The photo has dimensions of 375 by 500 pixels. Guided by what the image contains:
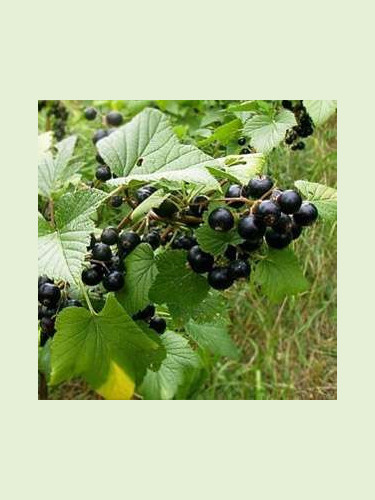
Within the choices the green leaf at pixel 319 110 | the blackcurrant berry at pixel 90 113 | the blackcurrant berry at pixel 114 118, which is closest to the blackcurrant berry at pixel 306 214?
the green leaf at pixel 319 110

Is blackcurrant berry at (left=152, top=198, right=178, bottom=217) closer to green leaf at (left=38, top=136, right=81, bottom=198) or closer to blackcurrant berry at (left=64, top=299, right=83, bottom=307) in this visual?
blackcurrant berry at (left=64, top=299, right=83, bottom=307)

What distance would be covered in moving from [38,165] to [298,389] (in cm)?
165

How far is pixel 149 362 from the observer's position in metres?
0.87

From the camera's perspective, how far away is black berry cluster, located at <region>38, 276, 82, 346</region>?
0.87 meters

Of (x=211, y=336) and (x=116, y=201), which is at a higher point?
(x=116, y=201)

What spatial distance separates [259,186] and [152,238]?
193 mm

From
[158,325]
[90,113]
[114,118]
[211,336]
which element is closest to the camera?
[158,325]

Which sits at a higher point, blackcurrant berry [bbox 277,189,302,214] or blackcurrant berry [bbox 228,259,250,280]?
blackcurrant berry [bbox 277,189,302,214]

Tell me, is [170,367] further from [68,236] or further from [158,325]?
[68,236]

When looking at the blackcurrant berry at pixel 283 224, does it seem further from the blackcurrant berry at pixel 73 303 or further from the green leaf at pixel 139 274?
the blackcurrant berry at pixel 73 303

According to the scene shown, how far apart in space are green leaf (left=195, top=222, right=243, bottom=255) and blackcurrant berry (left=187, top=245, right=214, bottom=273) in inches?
1.2

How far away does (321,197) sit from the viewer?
861mm

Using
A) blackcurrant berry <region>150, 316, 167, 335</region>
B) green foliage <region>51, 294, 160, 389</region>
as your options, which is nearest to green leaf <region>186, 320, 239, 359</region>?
blackcurrant berry <region>150, 316, 167, 335</region>

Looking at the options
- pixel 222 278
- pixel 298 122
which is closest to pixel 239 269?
pixel 222 278
